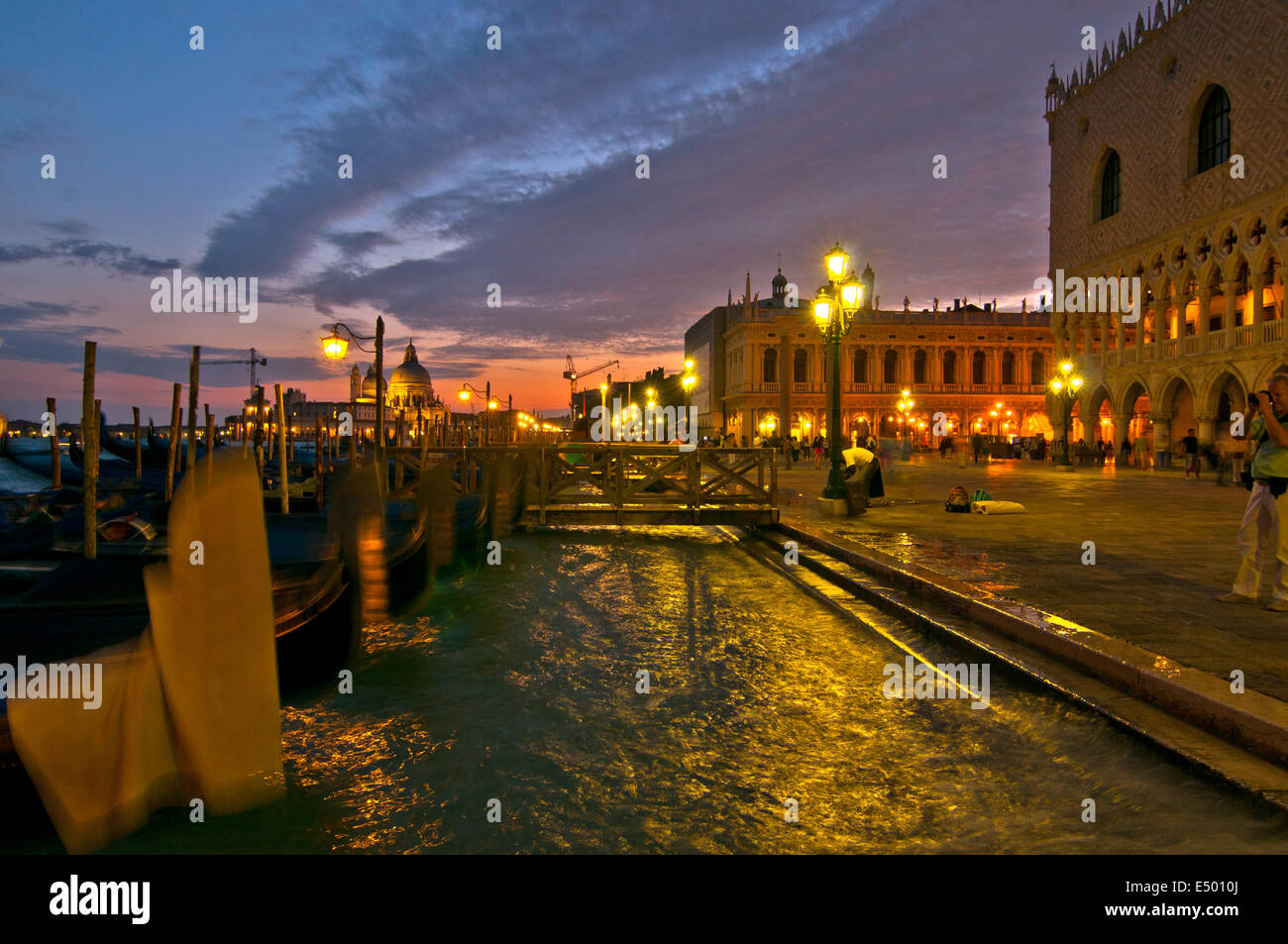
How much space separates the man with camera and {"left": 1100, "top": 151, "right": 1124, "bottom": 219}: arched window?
35226 mm

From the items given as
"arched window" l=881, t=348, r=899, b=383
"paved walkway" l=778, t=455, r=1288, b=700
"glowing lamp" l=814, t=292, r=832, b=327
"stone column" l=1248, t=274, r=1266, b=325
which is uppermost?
"arched window" l=881, t=348, r=899, b=383

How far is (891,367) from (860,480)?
48591 mm

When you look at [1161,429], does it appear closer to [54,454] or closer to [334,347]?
[334,347]

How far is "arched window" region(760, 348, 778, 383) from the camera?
58.6m

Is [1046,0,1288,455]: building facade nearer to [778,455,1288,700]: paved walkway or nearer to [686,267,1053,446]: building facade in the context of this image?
[778,455,1288,700]: paved walkway

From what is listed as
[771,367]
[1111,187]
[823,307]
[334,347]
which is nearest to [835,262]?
[823,307]

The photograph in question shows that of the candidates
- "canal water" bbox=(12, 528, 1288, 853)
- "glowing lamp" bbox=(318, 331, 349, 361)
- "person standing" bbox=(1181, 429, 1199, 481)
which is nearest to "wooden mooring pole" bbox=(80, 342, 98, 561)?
"canal water" bbox=(12, 528, 1288, 853)

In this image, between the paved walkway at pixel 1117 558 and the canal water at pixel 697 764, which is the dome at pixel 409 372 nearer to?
the paved walkway at pixel 1117 558

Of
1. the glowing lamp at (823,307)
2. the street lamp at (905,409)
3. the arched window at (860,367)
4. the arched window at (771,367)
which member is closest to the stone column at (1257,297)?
the glowing lamp at (823,307)

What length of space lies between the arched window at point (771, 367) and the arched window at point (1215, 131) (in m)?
A: 31.1

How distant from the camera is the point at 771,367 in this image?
192 feet

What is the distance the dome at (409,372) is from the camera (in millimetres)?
92750
